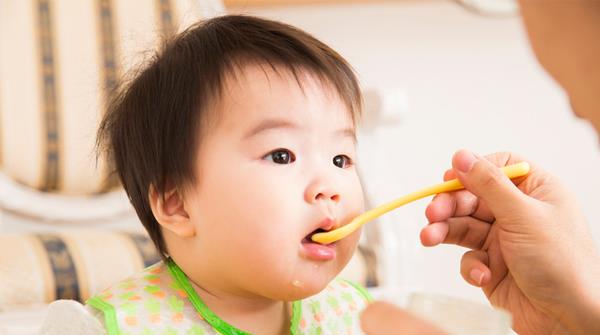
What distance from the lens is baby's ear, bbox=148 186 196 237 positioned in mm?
1072

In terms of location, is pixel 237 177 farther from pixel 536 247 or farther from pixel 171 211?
pixel 536 247

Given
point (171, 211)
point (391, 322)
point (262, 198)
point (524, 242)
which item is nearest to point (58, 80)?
point (171, 211)

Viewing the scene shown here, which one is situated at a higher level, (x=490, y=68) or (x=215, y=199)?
(x=215, y=199)

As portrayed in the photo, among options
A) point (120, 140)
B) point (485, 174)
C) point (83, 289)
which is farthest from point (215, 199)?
point (83, 289)

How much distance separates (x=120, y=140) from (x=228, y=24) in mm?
201

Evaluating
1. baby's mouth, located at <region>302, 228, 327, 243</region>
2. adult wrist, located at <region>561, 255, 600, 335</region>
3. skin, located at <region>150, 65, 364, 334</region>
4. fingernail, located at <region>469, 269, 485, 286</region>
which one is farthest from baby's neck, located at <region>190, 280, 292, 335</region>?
adult wrist, located at <region>561, 255, 600, 335</region>

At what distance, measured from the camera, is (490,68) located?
10.2ft

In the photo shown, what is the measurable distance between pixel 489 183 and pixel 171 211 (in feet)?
1.23

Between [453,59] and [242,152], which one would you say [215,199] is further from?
[453,59]

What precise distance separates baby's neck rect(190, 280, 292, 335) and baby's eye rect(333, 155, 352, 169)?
0.18 metres

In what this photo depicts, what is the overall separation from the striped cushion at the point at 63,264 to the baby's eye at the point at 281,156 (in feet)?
2.56

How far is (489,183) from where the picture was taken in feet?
3.35

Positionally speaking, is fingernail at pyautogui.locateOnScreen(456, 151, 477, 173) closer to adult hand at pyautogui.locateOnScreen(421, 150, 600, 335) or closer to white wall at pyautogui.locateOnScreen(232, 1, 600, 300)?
adult hand at pyautogui.locateOnScreen(421, 150, 600, 335)

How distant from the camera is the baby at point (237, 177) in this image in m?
0.99
